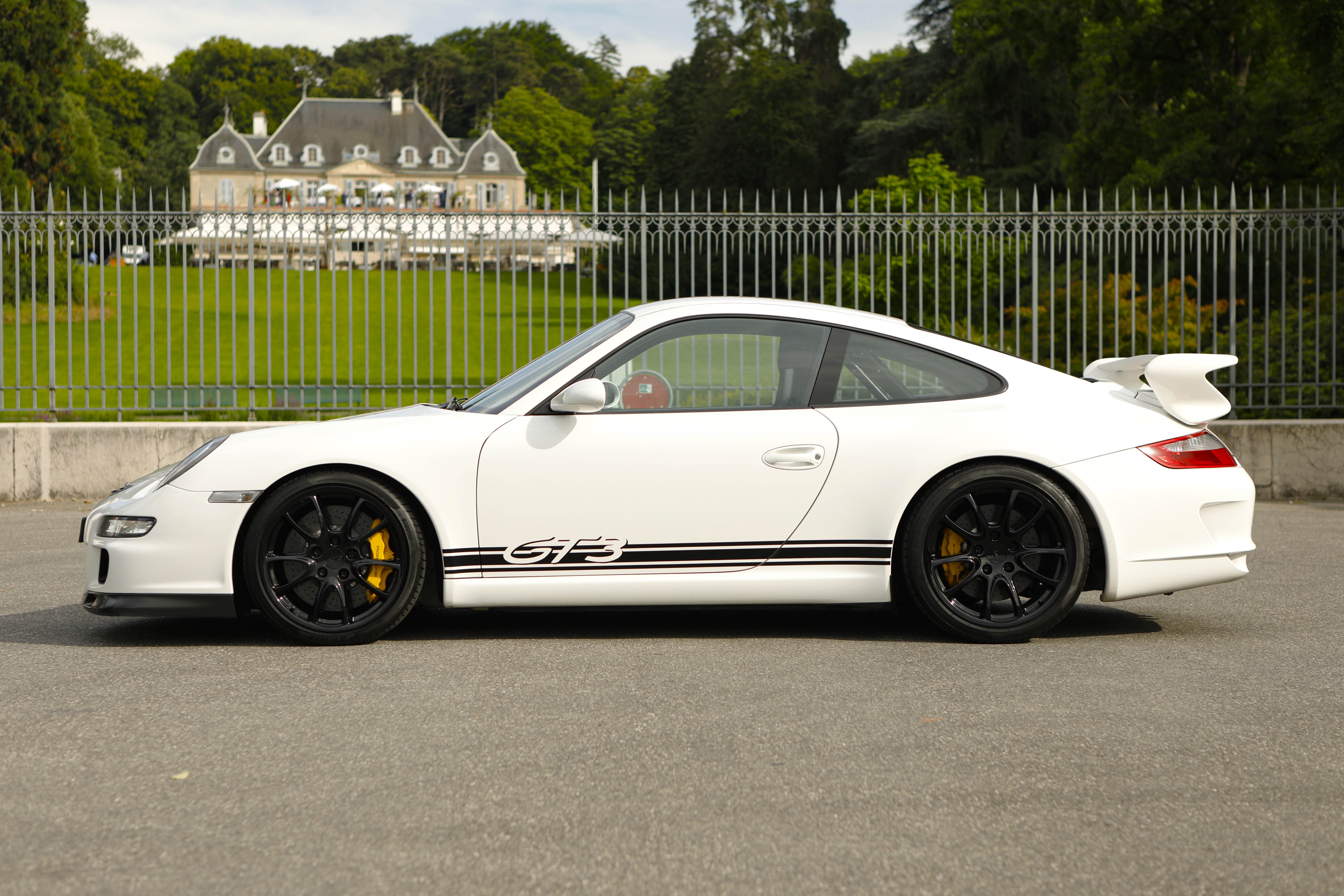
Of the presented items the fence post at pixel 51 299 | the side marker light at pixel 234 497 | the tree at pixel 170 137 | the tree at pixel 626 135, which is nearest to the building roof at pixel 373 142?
the tree at pixel 170 137

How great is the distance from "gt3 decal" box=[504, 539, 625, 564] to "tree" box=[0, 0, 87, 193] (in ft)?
105

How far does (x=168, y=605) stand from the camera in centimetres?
521

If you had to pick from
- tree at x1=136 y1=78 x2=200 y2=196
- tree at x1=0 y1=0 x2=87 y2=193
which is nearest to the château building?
tree at x1=136 y1=78 x2=200 y2=196

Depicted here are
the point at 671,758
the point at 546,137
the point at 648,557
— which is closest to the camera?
the point at 671,758

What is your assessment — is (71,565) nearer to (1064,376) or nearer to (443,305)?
(1064,376)

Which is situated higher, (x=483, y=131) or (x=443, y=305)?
(x=483, y=131)

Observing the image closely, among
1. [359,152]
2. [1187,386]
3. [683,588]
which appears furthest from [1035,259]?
[359,152]

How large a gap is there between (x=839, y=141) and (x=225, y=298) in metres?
46.2

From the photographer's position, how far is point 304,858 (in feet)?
10.0

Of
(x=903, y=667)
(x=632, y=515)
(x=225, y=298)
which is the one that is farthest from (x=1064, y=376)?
(x=225, y=298)

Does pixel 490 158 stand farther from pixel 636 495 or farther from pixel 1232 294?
pixel 636 495

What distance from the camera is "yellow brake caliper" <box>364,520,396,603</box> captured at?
5.25 m

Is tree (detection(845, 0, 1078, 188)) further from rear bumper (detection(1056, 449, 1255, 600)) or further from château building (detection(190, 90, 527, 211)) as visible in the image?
château building (detection(190, 90, 527, 211))

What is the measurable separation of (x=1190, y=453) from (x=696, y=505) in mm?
2025
